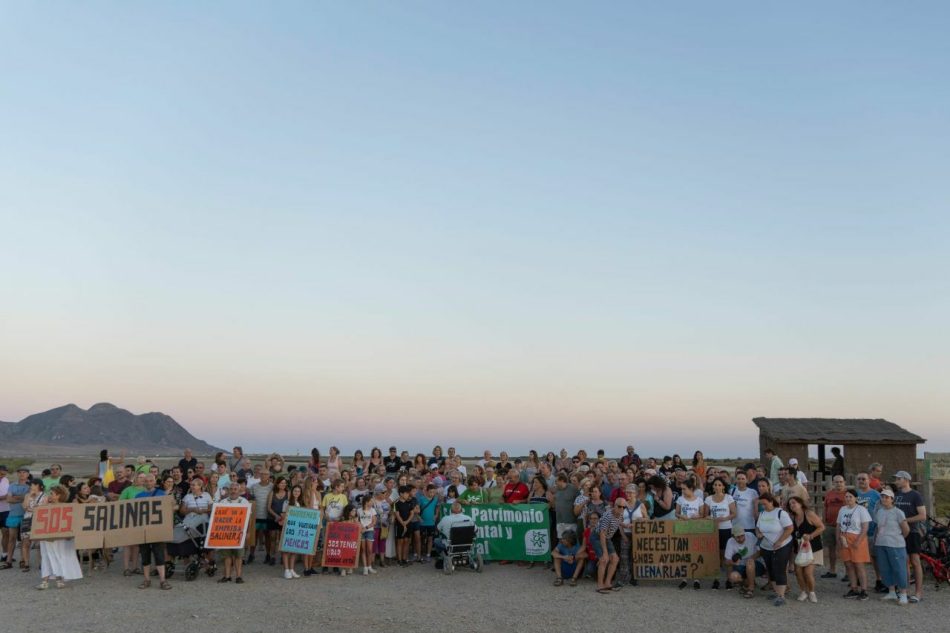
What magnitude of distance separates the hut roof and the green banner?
7.63 m

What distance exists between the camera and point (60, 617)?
1115cm

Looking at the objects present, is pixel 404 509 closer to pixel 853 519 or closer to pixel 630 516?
pixel 630 516

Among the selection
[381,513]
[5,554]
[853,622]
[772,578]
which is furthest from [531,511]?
[5,554]

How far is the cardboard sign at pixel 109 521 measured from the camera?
13391 millimetres

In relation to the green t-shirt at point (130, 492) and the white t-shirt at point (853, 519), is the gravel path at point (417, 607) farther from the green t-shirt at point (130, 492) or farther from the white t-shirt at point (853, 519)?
the green t-shirt at point (130, 492)

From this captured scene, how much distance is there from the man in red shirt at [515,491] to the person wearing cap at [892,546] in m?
6.46

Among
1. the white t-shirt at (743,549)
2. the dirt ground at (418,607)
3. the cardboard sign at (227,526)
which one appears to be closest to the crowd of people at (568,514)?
the white t-shirt at (743,549)

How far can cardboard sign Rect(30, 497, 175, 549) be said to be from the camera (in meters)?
13.4

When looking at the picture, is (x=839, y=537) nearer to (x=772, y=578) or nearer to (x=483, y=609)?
(x=772, y=578)

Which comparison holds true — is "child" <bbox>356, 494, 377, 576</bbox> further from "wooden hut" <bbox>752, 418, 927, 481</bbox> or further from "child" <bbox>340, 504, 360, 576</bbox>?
"wooden hut" <bbox>752, 418, 927, 481</bbox>

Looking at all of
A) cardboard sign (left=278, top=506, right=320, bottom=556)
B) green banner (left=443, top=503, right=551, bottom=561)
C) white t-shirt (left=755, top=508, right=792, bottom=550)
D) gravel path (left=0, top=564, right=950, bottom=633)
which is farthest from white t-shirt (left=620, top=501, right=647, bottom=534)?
cardboard sign (left=278, top=506, right=320, bottom=556)

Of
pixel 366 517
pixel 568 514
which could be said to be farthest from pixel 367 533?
pixel 568 514

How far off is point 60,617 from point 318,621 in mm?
3762

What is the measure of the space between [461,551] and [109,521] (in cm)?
635
